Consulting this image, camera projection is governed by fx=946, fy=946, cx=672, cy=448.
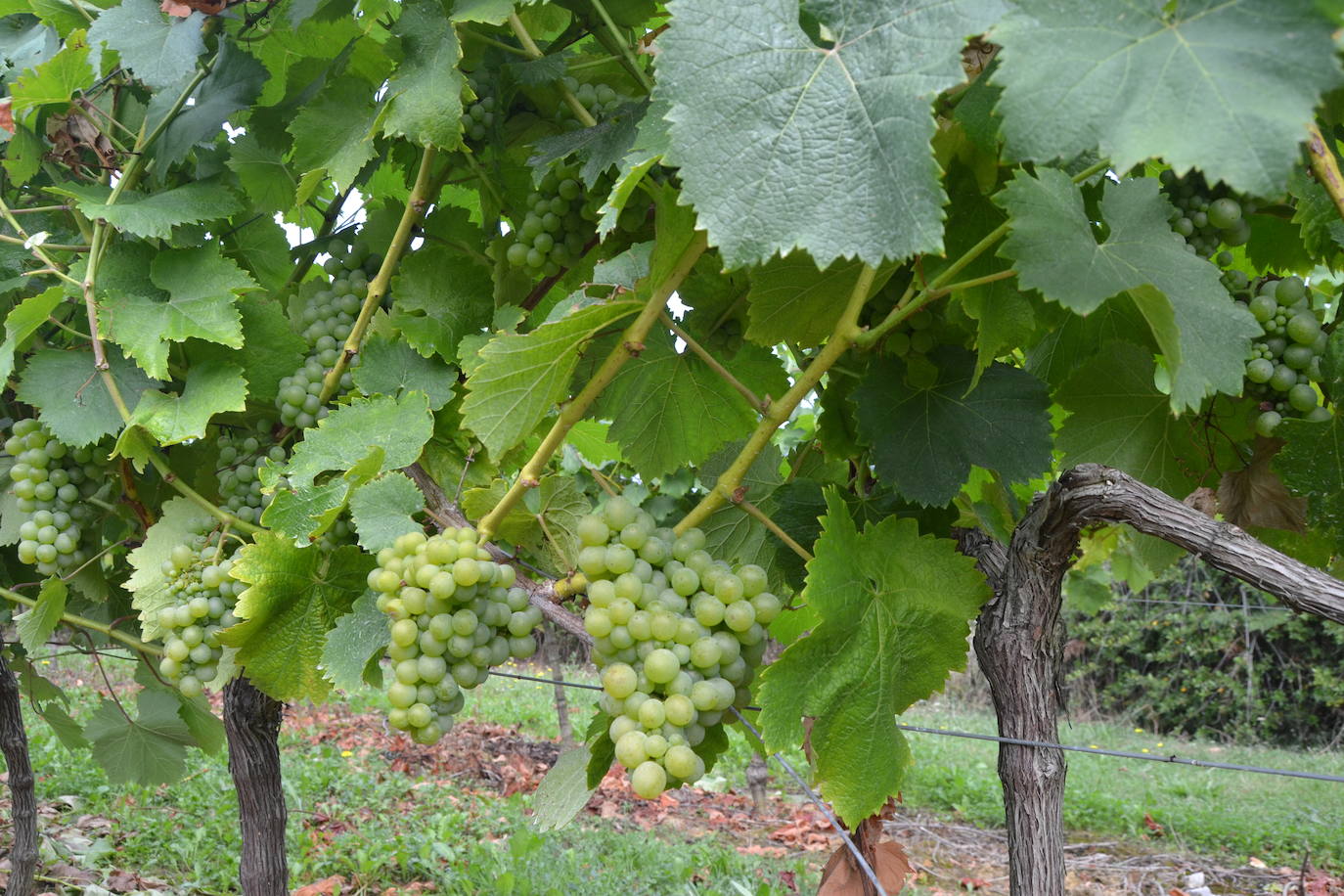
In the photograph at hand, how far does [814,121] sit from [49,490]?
1389mm

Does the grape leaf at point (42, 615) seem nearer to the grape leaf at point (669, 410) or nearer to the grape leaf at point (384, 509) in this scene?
the grape leaf at point (384, 509)

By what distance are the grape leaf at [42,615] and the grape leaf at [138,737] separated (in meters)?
0.98

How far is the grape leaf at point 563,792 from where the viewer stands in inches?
44.4

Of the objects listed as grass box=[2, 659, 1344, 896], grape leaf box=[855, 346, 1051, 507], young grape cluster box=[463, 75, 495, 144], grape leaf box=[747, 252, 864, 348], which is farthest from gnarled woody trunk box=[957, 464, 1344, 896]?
grass box=[2, 659, 1344, 896]

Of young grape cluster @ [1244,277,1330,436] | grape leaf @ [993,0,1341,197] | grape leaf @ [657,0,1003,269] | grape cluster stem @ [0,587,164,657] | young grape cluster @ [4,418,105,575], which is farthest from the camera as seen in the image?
grape cluster stem @ [0,587,164,657]

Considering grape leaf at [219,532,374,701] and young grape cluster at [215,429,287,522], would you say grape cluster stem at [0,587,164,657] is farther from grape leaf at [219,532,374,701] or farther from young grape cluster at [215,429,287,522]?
grape leaf at [219,532,374,701]

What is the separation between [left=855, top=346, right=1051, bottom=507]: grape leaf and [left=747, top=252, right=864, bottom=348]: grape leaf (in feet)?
0.35

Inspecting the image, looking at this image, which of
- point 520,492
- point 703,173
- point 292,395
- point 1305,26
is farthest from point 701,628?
point 292,395

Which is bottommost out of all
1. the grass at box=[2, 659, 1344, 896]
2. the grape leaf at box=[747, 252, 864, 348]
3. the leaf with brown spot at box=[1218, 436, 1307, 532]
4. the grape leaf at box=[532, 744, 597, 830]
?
the grass at box=[2, 659, 1344, 896]

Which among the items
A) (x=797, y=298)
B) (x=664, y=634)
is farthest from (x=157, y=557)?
(x=797, y=298)

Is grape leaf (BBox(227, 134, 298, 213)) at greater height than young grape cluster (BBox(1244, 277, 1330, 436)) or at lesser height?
greater

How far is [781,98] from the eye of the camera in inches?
29.3

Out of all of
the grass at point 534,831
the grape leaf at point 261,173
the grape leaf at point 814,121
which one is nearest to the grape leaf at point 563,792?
the grape leaf at point 814,121

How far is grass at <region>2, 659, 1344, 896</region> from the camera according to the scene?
14.8 feet
